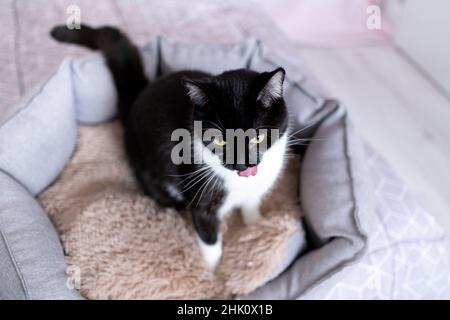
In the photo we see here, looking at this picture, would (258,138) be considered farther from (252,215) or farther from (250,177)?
(252,215)

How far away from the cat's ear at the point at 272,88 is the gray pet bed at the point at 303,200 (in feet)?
1.17

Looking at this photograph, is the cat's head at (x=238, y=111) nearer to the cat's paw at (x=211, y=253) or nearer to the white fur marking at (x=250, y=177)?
the white fur marking at (x=250, y=177)

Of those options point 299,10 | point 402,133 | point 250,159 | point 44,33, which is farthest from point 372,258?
point 299,10

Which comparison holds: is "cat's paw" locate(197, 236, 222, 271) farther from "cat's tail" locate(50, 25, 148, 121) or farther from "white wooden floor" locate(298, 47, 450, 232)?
"white wooden floor" locate(298, 47, 450, 232)

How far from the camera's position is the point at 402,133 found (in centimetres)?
167

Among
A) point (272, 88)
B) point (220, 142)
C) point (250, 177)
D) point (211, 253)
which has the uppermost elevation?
point (272, 88)

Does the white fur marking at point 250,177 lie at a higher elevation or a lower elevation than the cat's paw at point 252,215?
higher

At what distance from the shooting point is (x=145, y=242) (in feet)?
3.51

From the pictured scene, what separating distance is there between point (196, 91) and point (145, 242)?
464 mm

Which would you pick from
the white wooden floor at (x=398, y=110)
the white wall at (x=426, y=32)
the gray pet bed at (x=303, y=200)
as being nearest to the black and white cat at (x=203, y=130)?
the gray pet bed at (x=303, y=200)

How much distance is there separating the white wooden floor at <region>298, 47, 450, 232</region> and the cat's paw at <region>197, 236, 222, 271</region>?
75 centimetres

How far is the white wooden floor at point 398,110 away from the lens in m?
1.49

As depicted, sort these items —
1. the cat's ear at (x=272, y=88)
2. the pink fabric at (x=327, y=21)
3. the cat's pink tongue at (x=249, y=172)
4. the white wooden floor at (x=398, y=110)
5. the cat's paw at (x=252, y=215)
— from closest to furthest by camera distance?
the cat's ear at (x=272, y=88)
the cat's pink tongue at (x=249, y=172)
the cat's paw at (x=252, y=215)
the white wooden floor at (x=398, y=110)
the pink fabric at (x=327, y=21)

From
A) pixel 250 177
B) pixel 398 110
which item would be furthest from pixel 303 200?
pixel 398 110
